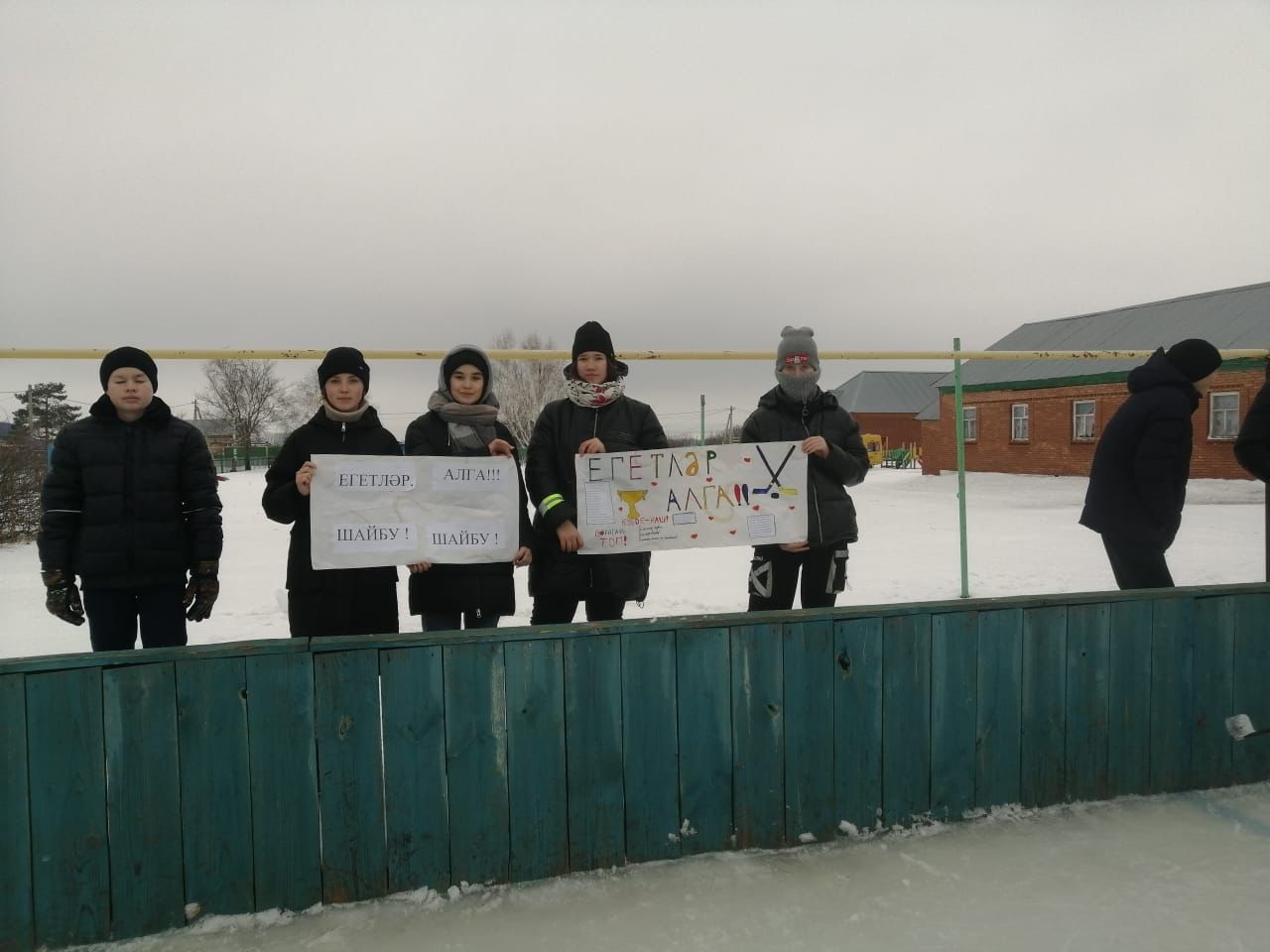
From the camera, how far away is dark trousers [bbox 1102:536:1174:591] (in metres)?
3.59

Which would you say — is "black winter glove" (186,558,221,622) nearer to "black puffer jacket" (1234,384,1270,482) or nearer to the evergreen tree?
the evergreen tree

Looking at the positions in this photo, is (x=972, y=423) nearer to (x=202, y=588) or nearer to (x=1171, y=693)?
(x=1171, y=693)

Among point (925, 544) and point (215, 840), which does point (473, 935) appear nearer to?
point (215, 840)

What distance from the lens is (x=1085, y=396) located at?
2031 cm

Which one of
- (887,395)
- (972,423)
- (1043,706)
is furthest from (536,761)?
(887,395)

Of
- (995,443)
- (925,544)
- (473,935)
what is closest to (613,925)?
(473,935)

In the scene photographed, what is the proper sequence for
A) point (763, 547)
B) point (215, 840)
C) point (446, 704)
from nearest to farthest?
point (215, 840) < point (446, 704) < point (763, 547)

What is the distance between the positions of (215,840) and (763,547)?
7.53 ft

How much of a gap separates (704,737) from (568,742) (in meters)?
0.48

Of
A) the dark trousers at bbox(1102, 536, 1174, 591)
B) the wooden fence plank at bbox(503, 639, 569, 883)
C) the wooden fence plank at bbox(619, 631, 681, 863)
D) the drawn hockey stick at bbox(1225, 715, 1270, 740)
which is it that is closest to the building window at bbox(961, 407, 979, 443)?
the dark trousers at bbox(1102, 536, 1174, 591)

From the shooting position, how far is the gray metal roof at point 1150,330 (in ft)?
64.7

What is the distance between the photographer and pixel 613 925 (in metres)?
2.35

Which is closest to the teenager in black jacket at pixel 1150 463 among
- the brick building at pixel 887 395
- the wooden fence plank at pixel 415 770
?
the wooden fence plank at pixel 415 770

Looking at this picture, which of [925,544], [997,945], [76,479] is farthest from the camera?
[925,544]
